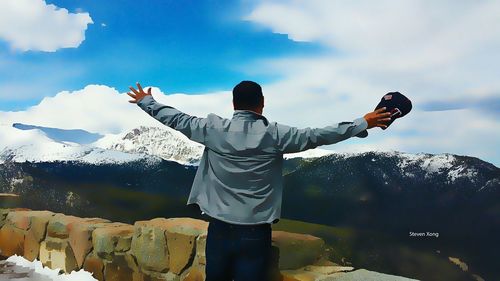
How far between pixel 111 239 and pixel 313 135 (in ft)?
7.00

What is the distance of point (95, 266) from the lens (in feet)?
12.0

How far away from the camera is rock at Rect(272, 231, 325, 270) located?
2465mm

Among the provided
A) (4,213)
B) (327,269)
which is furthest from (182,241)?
(4,213)

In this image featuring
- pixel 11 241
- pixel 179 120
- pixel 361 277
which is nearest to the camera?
pixel 179 120

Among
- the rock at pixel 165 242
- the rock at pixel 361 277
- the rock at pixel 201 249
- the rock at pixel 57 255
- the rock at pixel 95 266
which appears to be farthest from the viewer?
the rock at pixel 57 255

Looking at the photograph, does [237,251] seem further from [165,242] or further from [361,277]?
[165,242]

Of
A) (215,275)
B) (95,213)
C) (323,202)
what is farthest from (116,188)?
(215,275)

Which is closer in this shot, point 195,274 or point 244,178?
point 244,178

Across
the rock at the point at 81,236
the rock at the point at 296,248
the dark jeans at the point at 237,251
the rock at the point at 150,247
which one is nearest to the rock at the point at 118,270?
the rock at the point at 150,247

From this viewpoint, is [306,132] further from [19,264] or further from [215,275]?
[19,264]

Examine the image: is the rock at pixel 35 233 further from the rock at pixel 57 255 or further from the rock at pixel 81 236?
the rock at pixel 81 236

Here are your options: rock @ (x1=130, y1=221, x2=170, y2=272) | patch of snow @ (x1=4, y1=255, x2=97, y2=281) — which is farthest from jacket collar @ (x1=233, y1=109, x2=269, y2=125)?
patch of snow @ (x1=4, y1=255, x2=97, y2=281)

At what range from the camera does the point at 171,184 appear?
5195 mm

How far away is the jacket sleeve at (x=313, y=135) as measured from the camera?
1.83 meters
